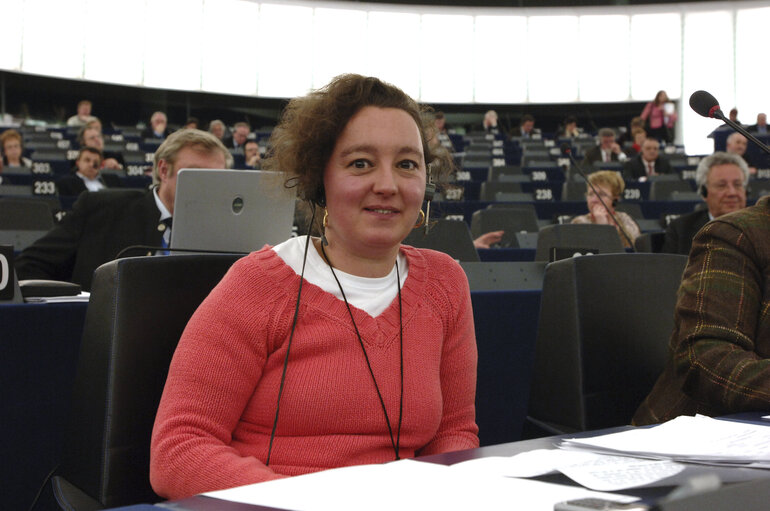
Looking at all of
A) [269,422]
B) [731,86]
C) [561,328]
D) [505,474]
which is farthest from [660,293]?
[731,86]

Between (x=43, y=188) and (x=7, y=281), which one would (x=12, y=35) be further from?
(x=7, y=281)

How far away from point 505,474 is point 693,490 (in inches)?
9.4

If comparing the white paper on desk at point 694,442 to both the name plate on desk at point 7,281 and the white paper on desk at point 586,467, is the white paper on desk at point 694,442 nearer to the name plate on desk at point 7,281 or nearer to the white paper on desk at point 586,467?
the white paper on desk at point 586,467

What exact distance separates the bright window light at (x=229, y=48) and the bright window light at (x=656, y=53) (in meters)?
7.62

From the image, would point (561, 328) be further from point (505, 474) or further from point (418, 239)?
point (418, 239)

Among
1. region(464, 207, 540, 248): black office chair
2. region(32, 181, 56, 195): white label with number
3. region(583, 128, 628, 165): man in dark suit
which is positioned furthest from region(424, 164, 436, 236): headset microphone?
region(583, 128, 628, 165): man in dark suit

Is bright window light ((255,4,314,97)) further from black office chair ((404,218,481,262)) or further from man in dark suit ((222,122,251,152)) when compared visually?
black office chair ((404,218,481,262))

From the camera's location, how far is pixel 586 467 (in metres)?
0.68

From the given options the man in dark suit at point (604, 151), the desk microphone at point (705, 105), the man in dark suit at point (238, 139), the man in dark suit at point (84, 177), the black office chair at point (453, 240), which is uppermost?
the man in dark suit at point (238, 139)

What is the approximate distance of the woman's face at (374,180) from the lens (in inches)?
46.7

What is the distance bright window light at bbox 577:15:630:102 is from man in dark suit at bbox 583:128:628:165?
6.85 metres

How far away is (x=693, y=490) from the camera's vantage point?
44cm

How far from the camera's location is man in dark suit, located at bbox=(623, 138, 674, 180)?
8.84 meters

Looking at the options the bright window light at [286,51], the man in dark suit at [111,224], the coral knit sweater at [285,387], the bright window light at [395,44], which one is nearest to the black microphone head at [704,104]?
the coral knit sweater at [285,387]
